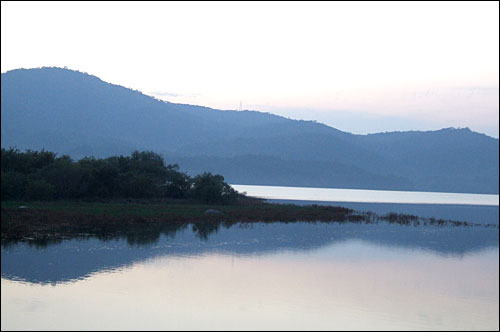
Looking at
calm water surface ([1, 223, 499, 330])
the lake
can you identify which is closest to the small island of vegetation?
the lake

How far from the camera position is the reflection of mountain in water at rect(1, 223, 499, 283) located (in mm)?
27328

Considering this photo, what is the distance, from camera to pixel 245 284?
25.8 meters

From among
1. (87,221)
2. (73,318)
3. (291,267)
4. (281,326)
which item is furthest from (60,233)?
(281,326)

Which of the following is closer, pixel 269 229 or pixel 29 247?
pixel 29 247

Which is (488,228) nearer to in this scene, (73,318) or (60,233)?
(60,233)

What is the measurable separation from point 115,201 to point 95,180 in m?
3.01

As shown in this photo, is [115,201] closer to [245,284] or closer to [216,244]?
[216,244]

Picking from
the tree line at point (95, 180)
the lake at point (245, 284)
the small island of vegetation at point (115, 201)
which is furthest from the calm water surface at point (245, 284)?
the tree line at point (95, 180)

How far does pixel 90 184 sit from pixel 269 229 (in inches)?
795

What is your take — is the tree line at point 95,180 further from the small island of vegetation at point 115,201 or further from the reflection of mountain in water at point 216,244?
the reflection of mountain in water at point 216,244

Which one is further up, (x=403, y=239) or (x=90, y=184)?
(x=90, y=184)

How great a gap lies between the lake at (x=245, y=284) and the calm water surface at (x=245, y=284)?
1.8 inches

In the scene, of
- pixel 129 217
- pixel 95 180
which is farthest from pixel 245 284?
pixel 95 180

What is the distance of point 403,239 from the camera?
150 feet
